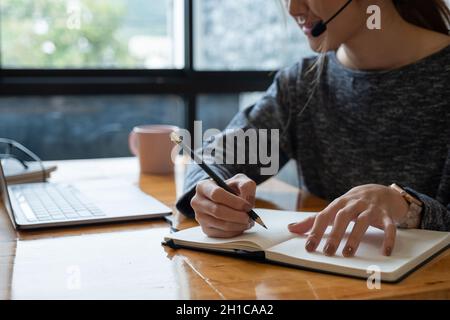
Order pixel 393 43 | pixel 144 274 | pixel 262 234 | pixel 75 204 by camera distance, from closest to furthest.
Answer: pixel 144 274, pixel 262 234, pixel 75 204, pixel 393 43

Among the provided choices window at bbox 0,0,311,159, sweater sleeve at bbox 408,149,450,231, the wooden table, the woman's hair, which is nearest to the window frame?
window at bbox 0,0,311,159

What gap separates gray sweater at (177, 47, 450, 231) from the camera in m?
1.12

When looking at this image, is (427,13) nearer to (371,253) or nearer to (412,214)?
(412,214)

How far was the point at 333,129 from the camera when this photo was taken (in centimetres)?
127

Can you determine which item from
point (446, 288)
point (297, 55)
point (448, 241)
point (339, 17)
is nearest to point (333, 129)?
point (339, 17)

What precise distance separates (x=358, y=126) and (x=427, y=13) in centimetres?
25

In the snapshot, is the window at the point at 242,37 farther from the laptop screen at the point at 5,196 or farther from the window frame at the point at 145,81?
the laptop screen at the point at 5,196

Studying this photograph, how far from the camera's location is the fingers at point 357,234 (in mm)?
734

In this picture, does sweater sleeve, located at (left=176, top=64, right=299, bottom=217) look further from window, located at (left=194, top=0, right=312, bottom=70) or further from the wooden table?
window, located at (left=194, top=0, right=312, bottom=70)

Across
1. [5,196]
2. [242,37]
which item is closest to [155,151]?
[5,196]

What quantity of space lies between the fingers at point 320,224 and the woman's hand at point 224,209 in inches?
4.1

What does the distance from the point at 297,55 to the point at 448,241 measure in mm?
1919

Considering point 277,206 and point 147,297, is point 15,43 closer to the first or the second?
point 277,206

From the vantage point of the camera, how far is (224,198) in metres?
0.85
